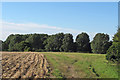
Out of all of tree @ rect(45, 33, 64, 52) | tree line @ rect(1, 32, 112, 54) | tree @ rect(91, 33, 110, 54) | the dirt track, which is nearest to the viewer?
the dirt track

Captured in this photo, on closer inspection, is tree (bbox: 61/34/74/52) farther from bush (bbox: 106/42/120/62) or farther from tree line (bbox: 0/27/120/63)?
bush (bbox: 106/42/120/62)

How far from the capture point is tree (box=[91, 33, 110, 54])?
3361 inches

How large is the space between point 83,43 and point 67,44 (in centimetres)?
869

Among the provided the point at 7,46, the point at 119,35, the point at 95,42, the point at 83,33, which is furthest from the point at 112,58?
the point at 7,46

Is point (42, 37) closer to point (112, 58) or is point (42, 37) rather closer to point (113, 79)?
point (112, 58)

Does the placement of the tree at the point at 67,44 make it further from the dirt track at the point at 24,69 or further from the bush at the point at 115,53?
the dirt track at the point at 24,69

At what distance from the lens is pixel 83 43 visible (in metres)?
93.7

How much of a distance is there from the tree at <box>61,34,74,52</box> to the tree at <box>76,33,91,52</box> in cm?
334

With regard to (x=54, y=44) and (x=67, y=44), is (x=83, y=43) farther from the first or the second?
(x=54, y=44)

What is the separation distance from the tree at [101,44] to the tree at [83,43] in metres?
5.20

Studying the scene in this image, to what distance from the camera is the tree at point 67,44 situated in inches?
3645

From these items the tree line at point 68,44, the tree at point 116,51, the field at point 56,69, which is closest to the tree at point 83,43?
the tree line at point 68,44

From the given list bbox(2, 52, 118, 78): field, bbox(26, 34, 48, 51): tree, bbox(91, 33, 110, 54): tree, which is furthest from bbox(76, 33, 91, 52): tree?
bbox(2, 52, 118, 78): field

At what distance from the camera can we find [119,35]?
31625 millimetres
